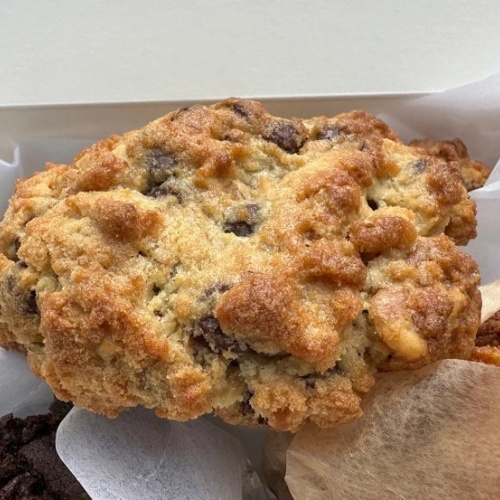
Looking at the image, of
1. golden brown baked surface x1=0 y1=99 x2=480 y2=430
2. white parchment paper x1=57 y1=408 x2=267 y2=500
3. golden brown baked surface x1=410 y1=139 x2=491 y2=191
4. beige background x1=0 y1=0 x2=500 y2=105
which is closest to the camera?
golden brown baked surface x1=0 y1=99 x2=480 y2=430

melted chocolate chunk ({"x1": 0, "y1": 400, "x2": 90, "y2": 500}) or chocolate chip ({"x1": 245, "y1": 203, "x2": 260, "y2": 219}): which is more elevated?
chocolate chip ({"x1": 245, "y1": 203, "x2": 260, "y2": 219})

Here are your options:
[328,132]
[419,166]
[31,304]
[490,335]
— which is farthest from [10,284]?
[490,335]

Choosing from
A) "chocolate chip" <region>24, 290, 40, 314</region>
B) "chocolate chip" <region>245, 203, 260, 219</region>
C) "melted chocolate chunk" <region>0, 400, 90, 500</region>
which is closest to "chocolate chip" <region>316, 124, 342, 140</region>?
"chocolate chip" <region>245, 203, 260, 219</region>

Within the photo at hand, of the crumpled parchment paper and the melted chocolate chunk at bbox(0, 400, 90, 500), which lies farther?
the melted chocolate chunk at bbox(0, 400, 90, 500)

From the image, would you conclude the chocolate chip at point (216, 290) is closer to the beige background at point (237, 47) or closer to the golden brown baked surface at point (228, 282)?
the golden brown baked surface at point (228, 282)

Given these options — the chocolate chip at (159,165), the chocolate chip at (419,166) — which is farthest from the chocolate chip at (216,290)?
the chocolate chip at (419,166)

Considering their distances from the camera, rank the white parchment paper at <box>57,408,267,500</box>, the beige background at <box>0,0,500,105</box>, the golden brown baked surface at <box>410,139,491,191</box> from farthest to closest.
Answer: the beige background at <box>0,0,500,105</box> → the golden brown baked surface at <box>410,139,491,191</box> → the white parchment paper at <box>57,408,267,500</box>

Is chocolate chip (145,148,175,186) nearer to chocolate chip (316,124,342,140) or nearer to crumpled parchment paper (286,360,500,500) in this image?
chocolate chip (316,124,342,140)

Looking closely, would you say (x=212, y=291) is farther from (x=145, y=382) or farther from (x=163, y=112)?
(x=163, y=112)

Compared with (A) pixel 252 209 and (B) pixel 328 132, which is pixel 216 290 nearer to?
(A) pixel 252 209
